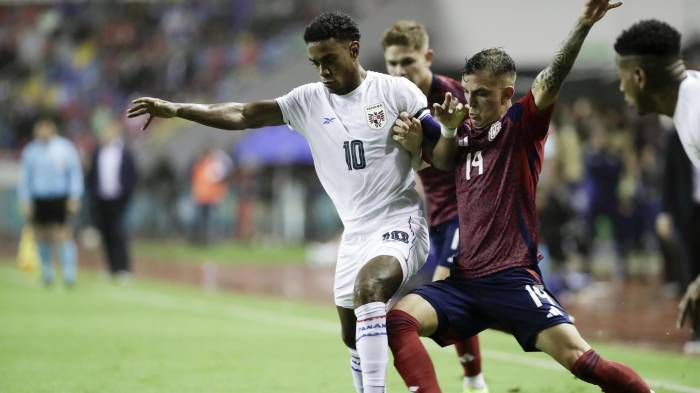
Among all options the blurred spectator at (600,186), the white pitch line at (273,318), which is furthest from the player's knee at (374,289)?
the blurred spectator at (600,186)

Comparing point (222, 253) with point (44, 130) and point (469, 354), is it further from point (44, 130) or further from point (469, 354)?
point (469, 354)

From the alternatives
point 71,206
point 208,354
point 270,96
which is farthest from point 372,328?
point 270,96

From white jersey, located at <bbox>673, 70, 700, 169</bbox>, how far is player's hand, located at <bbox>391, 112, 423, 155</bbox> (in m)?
1.53

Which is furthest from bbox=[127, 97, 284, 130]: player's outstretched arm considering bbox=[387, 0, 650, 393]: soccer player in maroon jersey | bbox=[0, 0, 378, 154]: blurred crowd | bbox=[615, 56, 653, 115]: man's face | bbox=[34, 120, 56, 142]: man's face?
bbox=[0, 0, 378, 154]: blurred crowd

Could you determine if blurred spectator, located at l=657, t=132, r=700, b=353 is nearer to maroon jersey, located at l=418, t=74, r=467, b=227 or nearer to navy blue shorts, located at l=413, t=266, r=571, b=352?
maroon jersey, located at l=418, t=74, r=467, b=227

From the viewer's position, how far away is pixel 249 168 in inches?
1201

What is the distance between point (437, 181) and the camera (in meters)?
8.15

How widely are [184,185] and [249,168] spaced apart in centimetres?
233

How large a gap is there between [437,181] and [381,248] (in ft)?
5.84

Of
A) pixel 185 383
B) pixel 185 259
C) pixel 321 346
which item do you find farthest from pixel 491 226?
pixel 185 259

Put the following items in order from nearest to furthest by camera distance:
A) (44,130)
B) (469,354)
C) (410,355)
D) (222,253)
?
1. (410,355)
2. (469,354)
3. (44,130)
4. (222,253)

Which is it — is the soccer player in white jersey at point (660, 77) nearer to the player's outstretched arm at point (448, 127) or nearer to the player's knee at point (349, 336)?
the player's outstretched arm at point (448, 127)

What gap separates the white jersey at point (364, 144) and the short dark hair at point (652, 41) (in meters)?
1.40

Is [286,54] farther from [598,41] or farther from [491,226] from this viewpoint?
[491,226]
